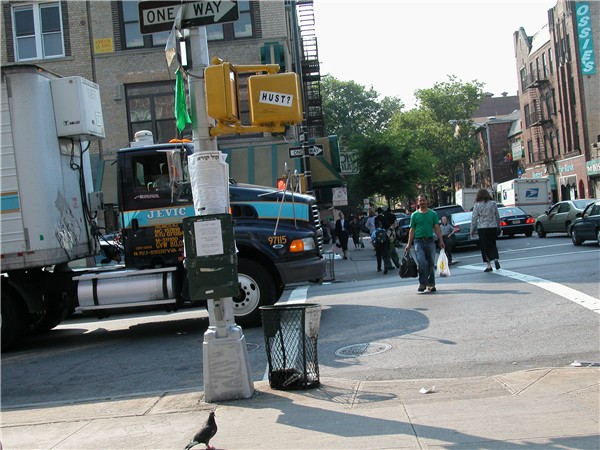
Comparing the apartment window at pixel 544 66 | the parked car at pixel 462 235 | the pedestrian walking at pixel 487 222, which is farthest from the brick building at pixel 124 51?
the apartment window at pixel 544 66

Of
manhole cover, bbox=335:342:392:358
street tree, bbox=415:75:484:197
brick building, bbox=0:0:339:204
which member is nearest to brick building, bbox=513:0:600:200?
street tree, bbox=415:75:484:197

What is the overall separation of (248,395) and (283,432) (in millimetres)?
1182

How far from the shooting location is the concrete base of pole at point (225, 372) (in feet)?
21.7

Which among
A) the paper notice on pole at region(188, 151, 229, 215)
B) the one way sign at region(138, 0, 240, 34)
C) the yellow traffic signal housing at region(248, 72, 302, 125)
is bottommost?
the paper notice on pole at region(188, 151, 229, 215)

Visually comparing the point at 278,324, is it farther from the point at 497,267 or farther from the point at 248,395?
the point at 497,267

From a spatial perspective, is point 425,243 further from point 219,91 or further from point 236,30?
point 236,30

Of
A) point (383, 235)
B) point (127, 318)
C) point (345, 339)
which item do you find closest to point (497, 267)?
point (383, 235)

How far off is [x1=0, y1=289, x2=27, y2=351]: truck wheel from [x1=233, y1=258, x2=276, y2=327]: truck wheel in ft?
10.8

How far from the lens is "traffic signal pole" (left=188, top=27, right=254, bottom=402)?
6.64 meters

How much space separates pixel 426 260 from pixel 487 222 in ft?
8.70

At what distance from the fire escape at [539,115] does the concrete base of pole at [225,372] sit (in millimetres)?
56728

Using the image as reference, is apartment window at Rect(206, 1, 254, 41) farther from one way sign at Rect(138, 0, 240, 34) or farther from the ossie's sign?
the ossie's sign

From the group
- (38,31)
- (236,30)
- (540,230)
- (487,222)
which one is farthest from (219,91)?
(540,230)

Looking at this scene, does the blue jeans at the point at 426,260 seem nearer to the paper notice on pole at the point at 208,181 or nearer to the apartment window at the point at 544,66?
the paper notice on pole at the point at 208,181
